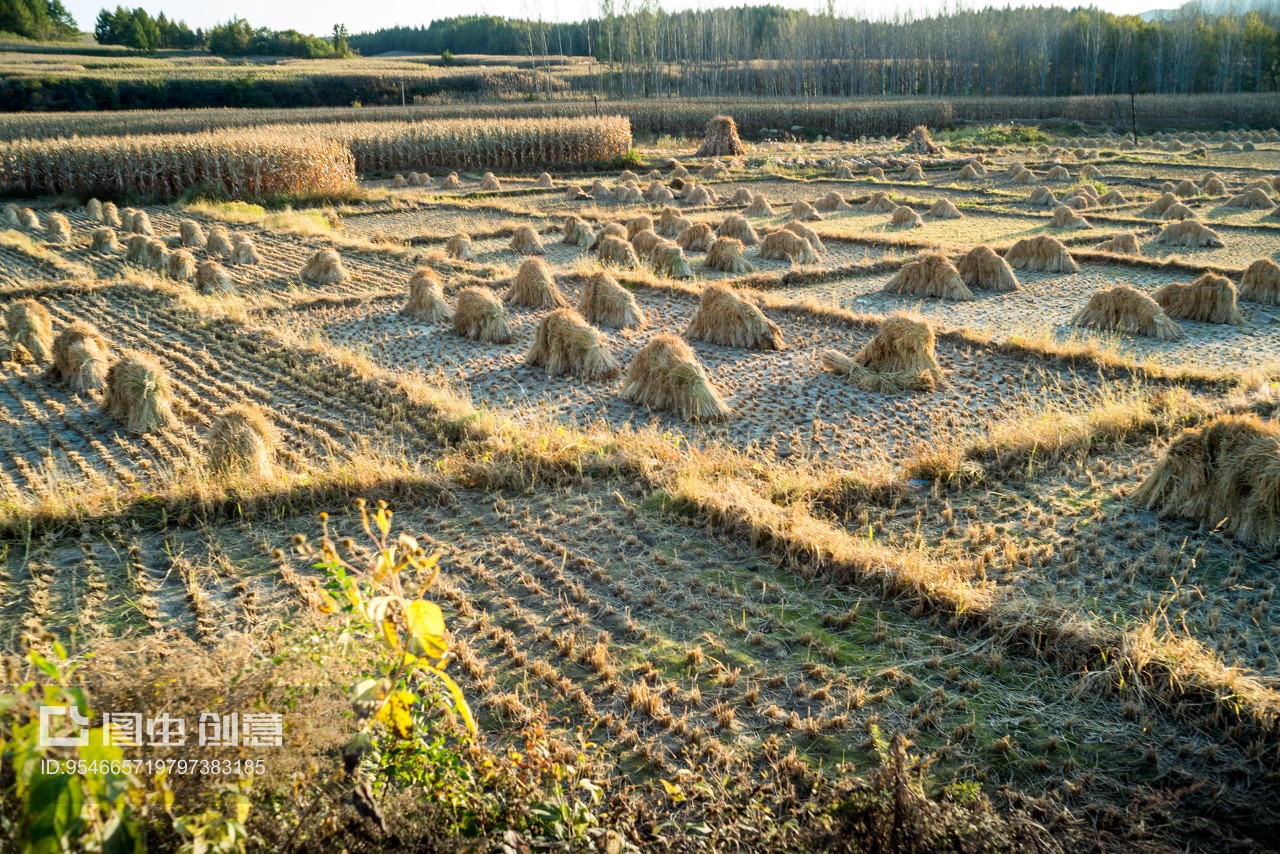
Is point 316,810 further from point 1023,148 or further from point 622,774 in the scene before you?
point 1023,148

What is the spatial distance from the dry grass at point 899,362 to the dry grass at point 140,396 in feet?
22.5

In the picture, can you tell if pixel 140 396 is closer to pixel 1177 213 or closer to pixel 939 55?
pixel 1177 213

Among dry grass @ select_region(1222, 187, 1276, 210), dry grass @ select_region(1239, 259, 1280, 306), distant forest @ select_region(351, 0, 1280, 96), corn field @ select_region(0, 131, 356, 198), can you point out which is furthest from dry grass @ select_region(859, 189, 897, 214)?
distant forest @ select_region(351, 0, 1280, 96)

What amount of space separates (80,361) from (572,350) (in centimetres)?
528

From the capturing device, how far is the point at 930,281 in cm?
1375

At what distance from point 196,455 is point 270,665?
527 cm

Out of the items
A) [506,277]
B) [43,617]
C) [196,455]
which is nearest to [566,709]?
[43,617]

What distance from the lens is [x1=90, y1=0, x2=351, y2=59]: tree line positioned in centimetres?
9331

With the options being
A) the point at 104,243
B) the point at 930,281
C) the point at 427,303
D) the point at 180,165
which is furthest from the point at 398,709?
the point at 180,165

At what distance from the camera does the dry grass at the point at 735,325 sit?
10977 mm

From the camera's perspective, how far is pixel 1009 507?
635cm

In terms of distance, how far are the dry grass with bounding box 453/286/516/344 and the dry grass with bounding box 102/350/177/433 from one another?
3.94m

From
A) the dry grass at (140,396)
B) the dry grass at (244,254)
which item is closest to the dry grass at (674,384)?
the dry grass at (140,396)

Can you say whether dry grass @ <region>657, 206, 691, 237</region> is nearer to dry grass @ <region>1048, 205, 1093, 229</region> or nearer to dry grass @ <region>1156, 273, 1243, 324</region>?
dry grass @ <region>1048, 205, 1093, 229</region>
